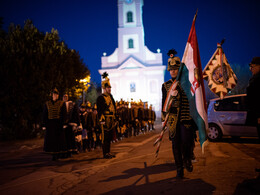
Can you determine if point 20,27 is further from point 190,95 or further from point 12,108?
point 190,95

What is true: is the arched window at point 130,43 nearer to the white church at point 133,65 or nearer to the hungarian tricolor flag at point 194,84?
the white church at point 133,65

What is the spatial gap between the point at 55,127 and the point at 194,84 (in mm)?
4810

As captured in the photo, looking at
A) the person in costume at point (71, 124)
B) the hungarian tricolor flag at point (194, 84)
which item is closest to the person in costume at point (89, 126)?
the person in costume at point (71, 124)

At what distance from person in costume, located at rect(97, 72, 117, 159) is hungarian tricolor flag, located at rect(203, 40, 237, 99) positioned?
378cm

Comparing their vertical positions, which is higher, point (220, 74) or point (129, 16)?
point (129, 16)

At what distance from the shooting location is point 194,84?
396 centimetres

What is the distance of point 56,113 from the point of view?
715cm

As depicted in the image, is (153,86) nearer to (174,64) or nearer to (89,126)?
(89,126)

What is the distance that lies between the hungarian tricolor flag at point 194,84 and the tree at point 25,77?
12.8 meters

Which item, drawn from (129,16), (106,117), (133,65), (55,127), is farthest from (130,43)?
(55,127)

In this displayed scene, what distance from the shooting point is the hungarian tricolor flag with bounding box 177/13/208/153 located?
12.5ft

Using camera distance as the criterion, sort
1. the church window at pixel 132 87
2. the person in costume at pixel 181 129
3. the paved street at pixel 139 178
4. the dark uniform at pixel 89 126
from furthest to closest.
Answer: the church window at pixel 132 87
the dark uniform at pixel 89 126
the person in costume at pixel 181 129
the paved street at pixel 139 178

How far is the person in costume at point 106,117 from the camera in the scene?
22.7ft

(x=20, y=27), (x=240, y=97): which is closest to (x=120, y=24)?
(x=20, y=27)
